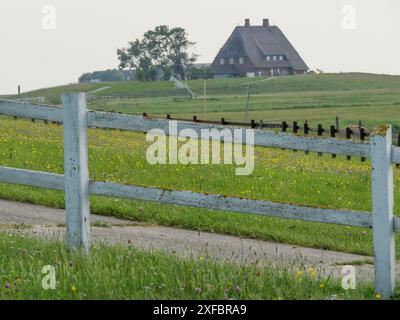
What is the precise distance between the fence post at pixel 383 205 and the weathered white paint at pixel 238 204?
0.58 feet

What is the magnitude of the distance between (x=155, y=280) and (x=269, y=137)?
5.63 feet

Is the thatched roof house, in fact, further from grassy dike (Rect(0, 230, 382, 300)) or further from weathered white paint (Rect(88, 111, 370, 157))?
grassy dike (Rect(0, 230, 382, 300))

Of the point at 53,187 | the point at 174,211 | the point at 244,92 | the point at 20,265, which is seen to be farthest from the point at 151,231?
the point at 244,92

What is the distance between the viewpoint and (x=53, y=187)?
9539 mm

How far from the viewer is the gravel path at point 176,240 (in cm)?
1067

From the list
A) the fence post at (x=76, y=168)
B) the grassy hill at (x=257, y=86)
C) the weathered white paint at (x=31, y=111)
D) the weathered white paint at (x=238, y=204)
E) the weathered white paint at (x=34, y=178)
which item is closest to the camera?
the weathered white paint at (x=238, y=204)

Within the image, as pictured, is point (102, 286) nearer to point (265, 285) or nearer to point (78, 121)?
point (265, 285)

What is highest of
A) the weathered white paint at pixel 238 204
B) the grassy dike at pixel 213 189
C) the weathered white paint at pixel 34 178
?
the weathered white paint at pixel 34 178

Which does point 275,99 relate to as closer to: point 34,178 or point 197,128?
point 34,178

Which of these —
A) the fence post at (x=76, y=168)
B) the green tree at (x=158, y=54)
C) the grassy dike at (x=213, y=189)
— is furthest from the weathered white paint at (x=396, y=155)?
the green tree at (x=158, y=54)

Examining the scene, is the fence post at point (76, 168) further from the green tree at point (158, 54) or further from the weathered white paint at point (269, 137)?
the green tree at point (158, 54)

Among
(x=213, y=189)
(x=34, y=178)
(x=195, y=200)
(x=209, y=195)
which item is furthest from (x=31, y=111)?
(x=213, y=189)

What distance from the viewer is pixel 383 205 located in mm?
7891
